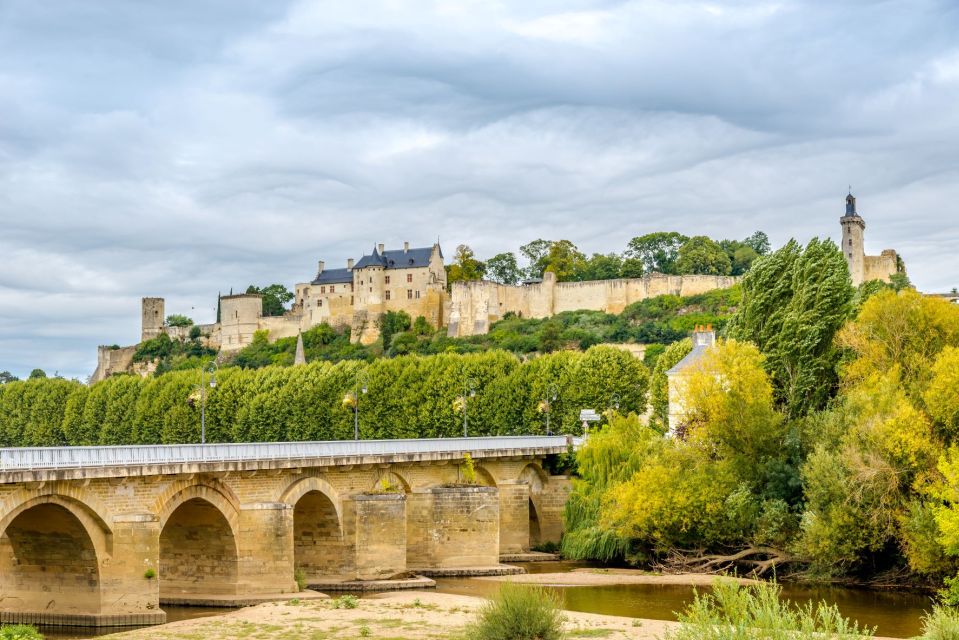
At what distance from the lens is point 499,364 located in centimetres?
6306

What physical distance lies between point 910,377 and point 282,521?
63.2 ft

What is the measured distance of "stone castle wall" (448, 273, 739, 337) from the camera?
116500mm

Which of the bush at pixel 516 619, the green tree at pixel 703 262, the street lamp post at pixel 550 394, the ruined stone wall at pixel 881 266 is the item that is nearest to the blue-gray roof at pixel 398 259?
the green tree at pixel 703 262

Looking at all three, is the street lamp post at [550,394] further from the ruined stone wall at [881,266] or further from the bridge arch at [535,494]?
the ruined stone wall at [881,266]

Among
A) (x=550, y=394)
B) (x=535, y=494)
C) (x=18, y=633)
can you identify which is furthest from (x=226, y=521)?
(x=550, y=394)

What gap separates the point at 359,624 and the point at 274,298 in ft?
405

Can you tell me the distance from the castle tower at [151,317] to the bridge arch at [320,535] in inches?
4441

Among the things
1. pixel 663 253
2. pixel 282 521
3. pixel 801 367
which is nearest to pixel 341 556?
pixel 282 521

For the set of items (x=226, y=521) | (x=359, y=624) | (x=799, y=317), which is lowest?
(x=359, y=624)

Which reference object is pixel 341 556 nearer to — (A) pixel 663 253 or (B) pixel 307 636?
(B) pixel 307 636

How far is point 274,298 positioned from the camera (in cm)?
14875

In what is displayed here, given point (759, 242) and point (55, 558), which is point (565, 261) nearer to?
point (759, 242)

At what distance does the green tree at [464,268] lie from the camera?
13238 centimetres

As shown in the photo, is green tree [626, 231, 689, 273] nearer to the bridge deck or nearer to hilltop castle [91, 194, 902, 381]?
hilltop castle [91, 194, 902, 381]
